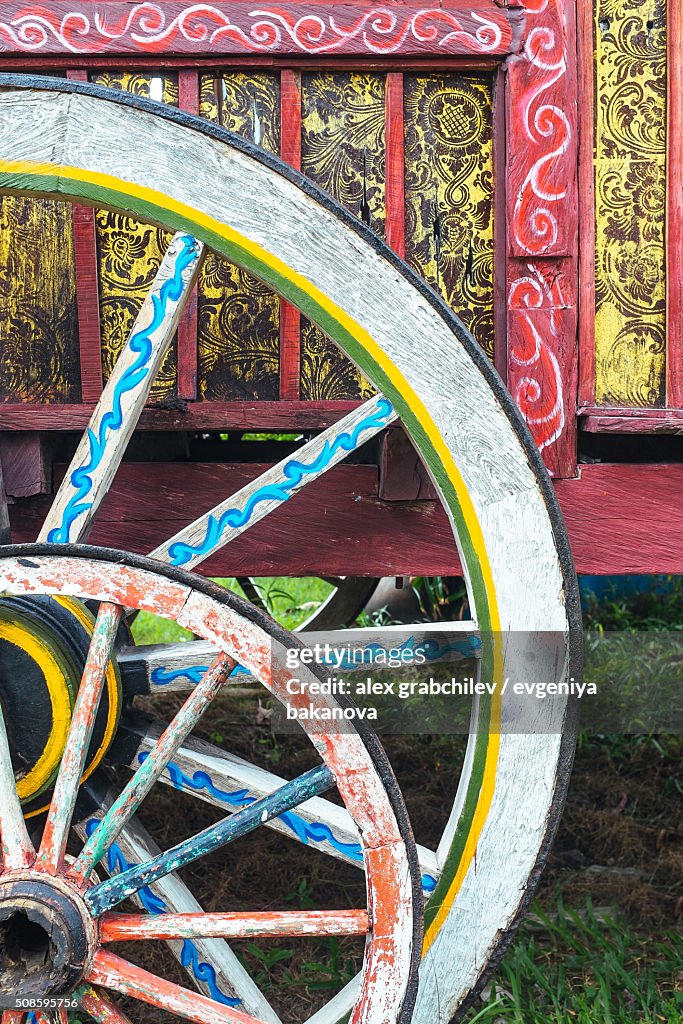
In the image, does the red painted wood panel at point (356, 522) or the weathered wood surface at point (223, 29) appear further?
the red painted wood panel at point (356, 522)

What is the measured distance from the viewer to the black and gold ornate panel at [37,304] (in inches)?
64.6

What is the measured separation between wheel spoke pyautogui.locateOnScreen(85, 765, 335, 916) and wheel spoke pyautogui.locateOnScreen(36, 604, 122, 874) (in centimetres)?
8

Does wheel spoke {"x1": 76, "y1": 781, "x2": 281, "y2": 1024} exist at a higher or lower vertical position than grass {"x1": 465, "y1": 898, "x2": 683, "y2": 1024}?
higher

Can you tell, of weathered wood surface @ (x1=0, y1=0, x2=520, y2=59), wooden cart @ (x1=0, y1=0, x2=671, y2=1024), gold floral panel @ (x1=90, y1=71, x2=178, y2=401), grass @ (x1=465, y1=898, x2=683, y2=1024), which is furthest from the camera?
grass @ (x1=465, y1=898, x2=683, y2=1024)

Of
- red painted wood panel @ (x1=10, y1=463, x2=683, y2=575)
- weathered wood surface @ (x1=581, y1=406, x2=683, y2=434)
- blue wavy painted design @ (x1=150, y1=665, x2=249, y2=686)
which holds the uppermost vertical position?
weathered wood surface @ (x1=581, y1=406, x2=683, y2=434)

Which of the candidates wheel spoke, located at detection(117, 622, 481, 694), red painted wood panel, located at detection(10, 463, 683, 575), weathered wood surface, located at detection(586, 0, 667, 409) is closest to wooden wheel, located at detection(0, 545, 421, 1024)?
wheel spoke, located at detection(117, 622, 481, 694)

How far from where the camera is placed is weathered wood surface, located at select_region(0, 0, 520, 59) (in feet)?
5.08

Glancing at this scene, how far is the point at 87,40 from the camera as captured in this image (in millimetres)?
1554

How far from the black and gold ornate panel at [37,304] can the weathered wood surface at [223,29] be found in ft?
0.92

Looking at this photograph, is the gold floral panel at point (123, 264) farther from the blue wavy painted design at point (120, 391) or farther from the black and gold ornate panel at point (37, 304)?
the blue wavy painted design at point (120, 391)

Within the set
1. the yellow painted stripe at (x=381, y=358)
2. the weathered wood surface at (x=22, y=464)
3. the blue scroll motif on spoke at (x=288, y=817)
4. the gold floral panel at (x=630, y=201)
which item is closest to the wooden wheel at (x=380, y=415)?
the yellow painted stripe at (x=381, y=358)

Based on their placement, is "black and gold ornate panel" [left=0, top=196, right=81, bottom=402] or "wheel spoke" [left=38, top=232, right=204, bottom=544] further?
"black and gold ornate panel" [left=0, top=196, right=81, bottom=402]

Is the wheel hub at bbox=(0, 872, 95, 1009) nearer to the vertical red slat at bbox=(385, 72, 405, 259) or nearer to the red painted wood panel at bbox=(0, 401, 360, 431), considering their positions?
the red painted wood panel at bbox=(0, 401, 360, 431)

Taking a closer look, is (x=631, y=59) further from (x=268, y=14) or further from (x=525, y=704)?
(x=525, y=704)
